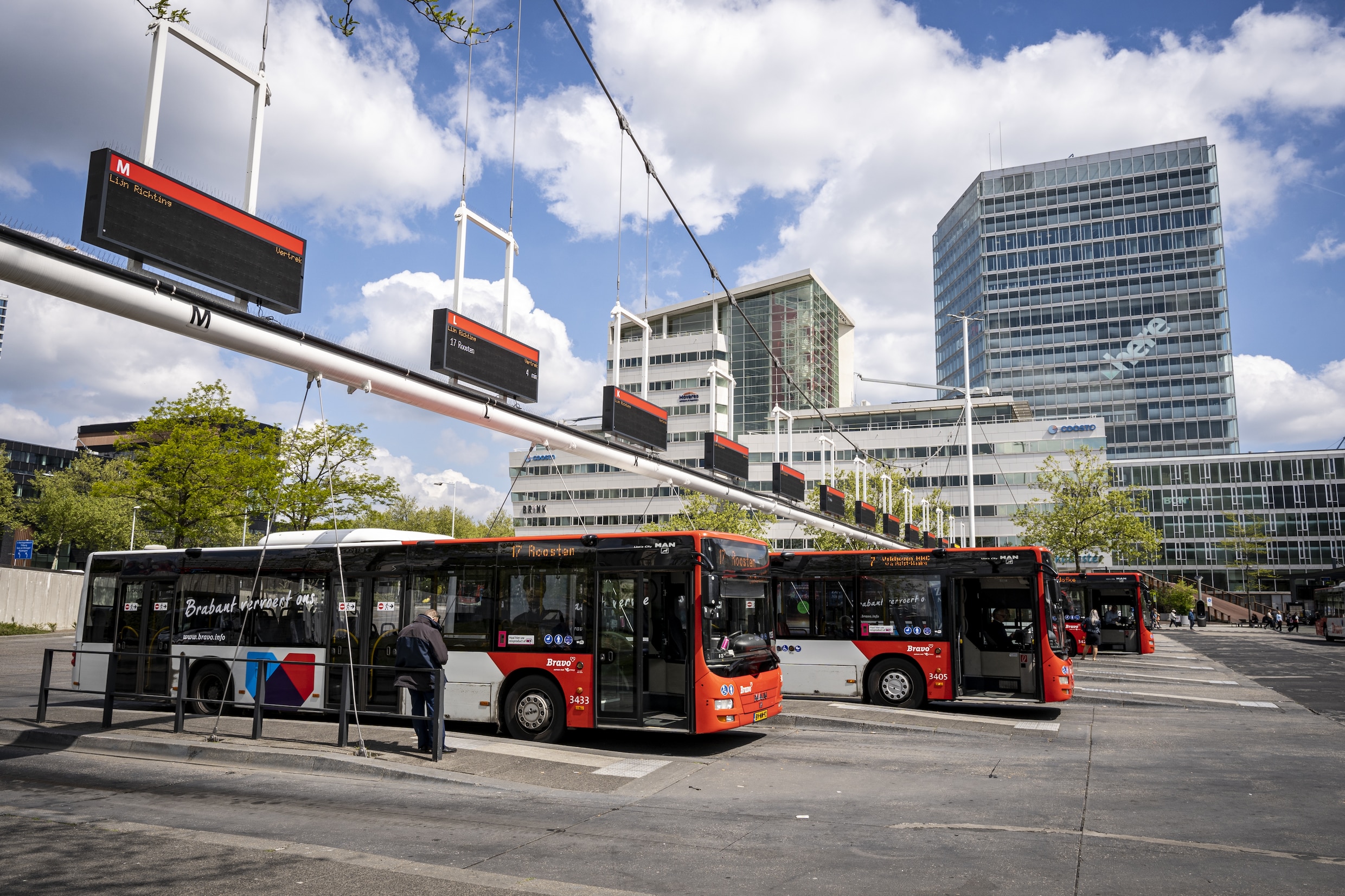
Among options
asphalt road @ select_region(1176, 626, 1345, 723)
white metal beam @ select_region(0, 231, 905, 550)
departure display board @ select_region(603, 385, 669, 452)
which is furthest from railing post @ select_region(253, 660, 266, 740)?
asphalt road @ select_region(1176, 626, 1345, 723)

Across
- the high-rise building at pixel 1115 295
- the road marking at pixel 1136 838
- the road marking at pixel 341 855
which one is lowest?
the road marking at pixel 341 855

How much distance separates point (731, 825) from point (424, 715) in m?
4.47

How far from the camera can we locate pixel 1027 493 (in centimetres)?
8194

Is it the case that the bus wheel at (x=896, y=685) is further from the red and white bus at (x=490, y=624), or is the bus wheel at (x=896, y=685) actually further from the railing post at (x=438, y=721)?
the railing post at (x=438, y=721)

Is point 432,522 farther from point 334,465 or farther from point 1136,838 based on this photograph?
point 1136,838

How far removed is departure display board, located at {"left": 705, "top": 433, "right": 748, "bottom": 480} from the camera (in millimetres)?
21594

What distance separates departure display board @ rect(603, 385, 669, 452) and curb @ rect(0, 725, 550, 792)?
7.93 meters

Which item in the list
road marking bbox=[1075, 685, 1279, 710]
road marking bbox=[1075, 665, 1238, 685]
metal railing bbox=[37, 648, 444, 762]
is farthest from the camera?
road marking bbox=[1075, 665, 1238, 685]

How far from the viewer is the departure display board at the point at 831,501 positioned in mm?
30547

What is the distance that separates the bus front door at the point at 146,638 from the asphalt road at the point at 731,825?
3.84 metres

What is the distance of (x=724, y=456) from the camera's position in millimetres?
22078

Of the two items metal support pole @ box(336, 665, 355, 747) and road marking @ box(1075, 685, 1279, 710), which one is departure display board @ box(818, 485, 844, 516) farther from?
metal support pole @ box(336, 665, 355, 747)

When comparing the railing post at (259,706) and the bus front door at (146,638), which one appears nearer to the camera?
the railing post at (259,706)

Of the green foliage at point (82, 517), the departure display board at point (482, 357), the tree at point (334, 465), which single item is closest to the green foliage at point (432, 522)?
the green foliage at point (82, 517)
